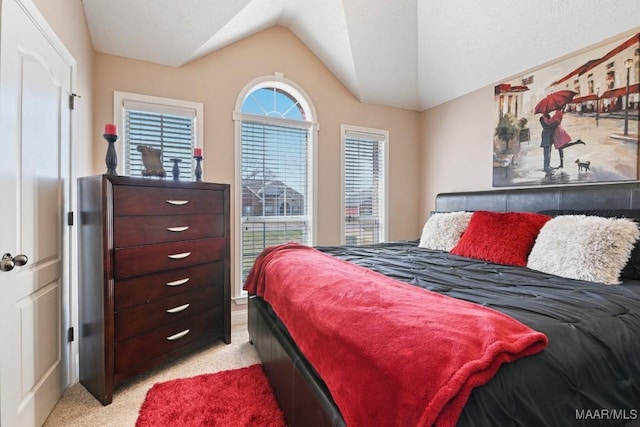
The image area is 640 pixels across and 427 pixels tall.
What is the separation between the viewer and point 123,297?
6.31ft

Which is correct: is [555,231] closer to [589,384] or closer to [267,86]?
[589,384]

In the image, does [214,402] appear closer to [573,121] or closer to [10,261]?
[10,261]

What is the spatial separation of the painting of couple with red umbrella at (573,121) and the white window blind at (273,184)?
200 cm

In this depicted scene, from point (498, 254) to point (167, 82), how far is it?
306 cm

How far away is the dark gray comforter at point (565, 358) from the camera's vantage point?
2.62 feet

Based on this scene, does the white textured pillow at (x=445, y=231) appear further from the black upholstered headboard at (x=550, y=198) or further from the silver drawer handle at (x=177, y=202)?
the silver drawer handle at (x=177, y=202)

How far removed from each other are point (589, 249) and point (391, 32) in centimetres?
252

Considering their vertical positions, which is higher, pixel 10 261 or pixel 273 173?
pixel 273 173

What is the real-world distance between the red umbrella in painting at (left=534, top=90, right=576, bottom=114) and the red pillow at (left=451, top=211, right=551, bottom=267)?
3.43 ft

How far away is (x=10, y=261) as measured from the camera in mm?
1304

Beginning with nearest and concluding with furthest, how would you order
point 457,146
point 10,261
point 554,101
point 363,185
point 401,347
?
point 401,347 → point 10,261 → point 554,101 → point 457,146 → point 363,185

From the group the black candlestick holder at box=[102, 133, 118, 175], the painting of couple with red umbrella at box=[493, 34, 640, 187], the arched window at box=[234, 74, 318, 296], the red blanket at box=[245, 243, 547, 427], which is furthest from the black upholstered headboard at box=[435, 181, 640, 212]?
the black candlestick holder at box=[102, 133, 118, 175]

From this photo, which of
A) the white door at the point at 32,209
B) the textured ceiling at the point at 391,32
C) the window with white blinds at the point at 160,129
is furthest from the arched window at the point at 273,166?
the white door at the point at 32,209

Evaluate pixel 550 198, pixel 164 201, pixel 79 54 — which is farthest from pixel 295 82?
pixel 550 198
